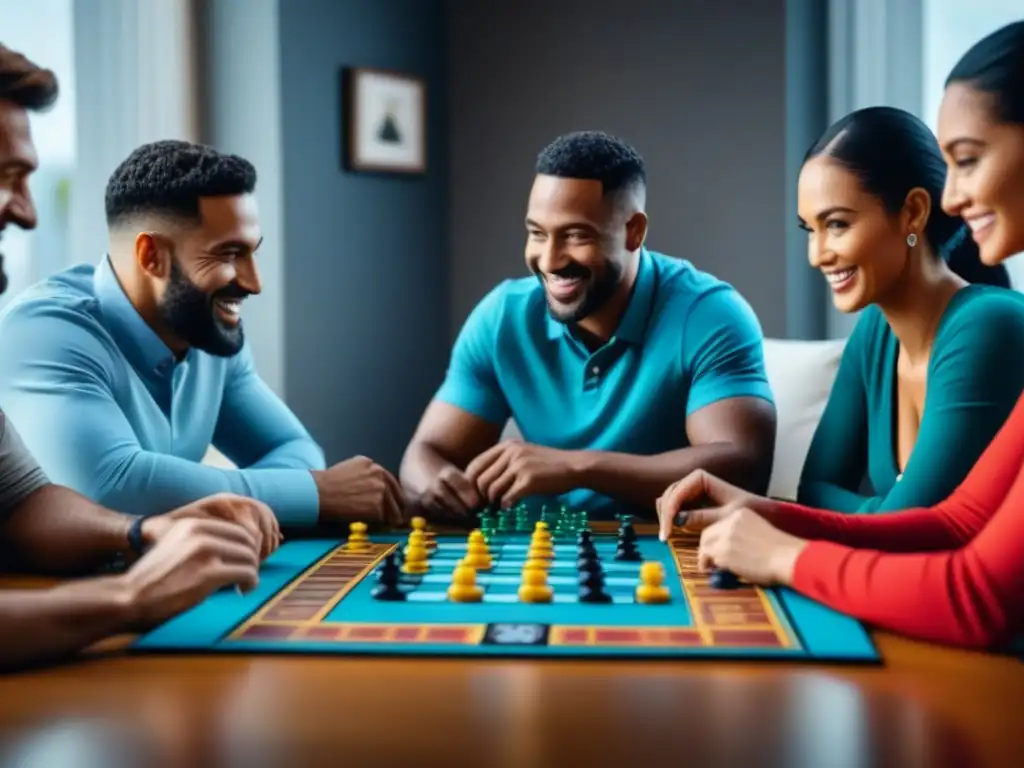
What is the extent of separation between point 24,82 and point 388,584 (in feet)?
3.06

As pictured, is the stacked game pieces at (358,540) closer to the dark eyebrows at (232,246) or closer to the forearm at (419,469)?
the forearm at (419,469)

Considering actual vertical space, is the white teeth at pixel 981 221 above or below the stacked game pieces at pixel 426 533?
above

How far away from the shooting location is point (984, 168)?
5.19 feet

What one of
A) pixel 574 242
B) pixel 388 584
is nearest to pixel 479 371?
pixel 574 242

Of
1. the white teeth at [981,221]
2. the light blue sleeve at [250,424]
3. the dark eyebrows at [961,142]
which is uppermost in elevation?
the dark eyebrows at [961,142]

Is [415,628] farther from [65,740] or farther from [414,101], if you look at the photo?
[414,101]

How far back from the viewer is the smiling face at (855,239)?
2.08 meters

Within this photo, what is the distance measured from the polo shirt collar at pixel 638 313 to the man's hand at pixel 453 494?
62cm

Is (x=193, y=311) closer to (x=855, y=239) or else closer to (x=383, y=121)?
(x=855, y=239)

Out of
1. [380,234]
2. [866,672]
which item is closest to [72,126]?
[380,234]

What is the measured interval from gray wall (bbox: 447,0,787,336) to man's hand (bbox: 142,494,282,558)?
9.23 feet

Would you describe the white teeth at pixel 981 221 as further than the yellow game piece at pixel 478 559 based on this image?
No

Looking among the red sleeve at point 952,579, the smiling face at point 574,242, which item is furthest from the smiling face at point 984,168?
the smiling face at point 574,242

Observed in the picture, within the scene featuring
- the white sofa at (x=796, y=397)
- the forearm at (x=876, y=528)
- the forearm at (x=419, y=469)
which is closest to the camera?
the forearm at (x=876, y=528)
